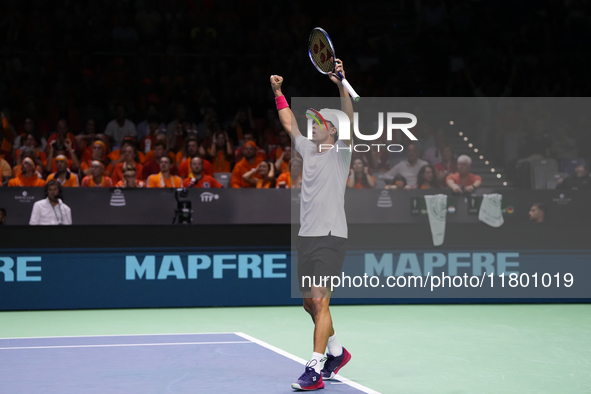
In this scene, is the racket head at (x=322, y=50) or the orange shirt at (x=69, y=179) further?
the orange shirt at (x=69, y=179)

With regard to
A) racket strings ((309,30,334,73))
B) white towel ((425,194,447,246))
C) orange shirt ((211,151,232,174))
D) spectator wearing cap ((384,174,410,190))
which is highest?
racket strings ((309,30,334,73))

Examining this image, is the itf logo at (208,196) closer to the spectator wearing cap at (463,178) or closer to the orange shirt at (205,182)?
the orange shirt at (205,182)

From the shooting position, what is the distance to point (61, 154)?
39.2 feet

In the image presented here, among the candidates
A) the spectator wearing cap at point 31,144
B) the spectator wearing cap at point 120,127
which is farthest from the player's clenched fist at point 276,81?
the spectator wearing cap at point 120,127

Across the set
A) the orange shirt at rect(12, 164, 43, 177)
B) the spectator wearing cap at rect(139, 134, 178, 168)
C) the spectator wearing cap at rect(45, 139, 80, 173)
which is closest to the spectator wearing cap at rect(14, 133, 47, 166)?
the spectator wearing cap at rect(45, 139, 80, 173)

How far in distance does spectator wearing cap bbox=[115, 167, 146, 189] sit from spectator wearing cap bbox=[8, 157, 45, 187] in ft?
3.70

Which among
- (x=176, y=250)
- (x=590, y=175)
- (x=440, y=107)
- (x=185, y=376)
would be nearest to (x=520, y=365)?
(x=185, y=376)

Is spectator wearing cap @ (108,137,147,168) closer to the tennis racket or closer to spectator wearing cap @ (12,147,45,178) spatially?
spectator wearing cap @ (12,147,45,178)

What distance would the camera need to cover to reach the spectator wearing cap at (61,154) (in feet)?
39.4

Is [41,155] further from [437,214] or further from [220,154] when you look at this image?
[437,214]

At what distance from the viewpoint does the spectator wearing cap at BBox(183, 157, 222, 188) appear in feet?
36.4

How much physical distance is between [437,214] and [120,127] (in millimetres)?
6457

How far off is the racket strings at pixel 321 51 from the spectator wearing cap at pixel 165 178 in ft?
18.5

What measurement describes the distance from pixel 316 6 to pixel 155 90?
4.33 m
